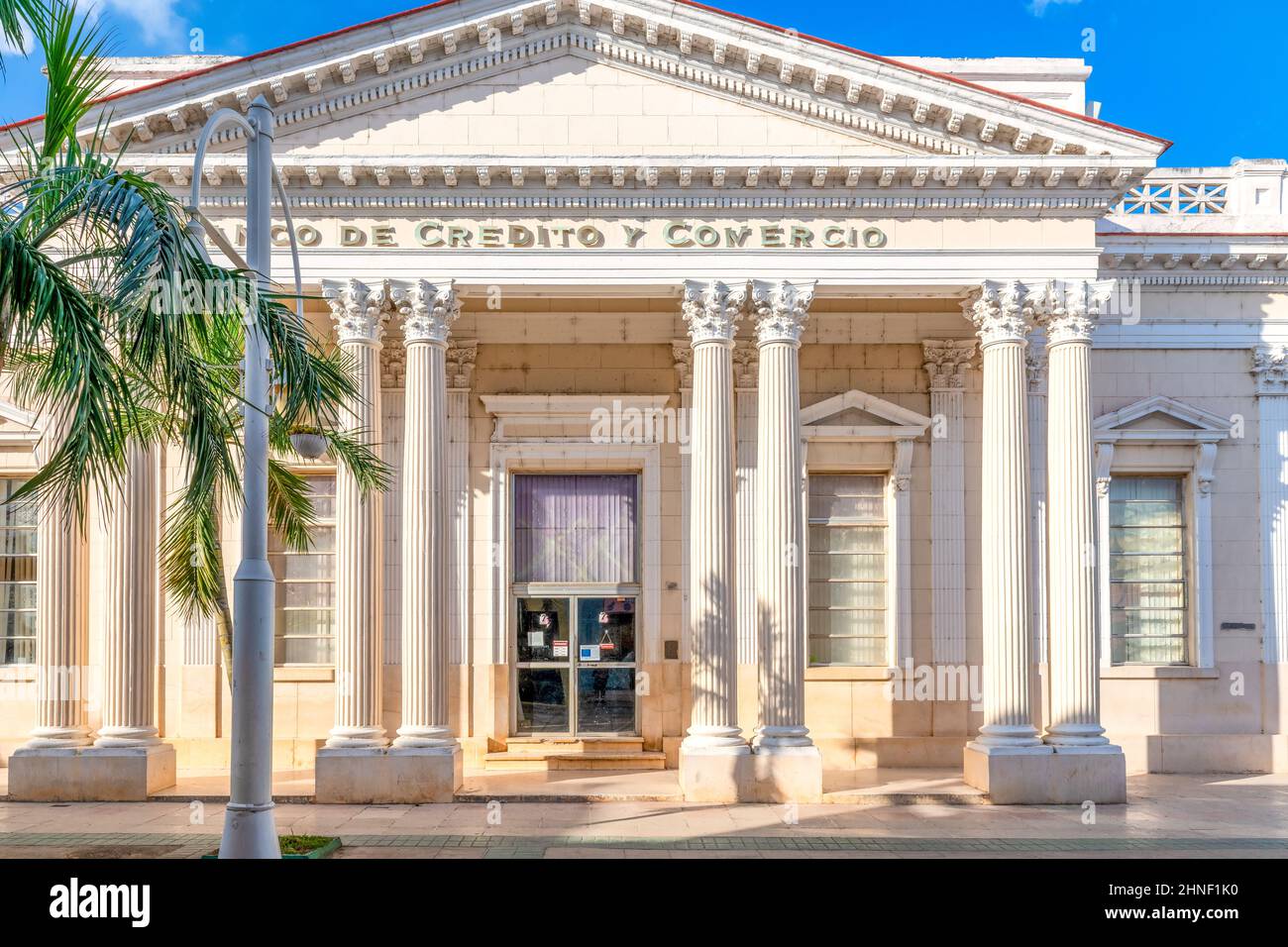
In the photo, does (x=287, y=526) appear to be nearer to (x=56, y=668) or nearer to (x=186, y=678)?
(x=56, y=668)

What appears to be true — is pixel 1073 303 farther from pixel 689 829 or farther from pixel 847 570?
pixel 689 829

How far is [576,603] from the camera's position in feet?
71.7

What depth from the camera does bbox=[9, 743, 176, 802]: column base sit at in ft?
58.0

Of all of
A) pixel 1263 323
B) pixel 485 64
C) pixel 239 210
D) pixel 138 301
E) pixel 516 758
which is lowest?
pixel 516 758

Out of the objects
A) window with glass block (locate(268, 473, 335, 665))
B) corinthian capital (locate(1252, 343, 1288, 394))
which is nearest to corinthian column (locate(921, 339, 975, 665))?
corinthian capital (locate(1252, 343, 1288, 394))

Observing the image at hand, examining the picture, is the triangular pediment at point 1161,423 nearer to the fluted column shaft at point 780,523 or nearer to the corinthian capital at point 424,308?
the fluted column shaft at point 780,523

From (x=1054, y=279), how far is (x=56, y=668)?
15.9 meters

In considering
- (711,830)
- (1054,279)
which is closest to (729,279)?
(1054,279)

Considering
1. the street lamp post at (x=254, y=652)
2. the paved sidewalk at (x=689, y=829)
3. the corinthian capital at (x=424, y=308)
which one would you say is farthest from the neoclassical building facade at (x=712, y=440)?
the street lamp post at (x=254, y=652)

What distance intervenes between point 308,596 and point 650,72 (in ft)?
35.0

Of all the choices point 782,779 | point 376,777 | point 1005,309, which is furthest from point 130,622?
point 1005,309

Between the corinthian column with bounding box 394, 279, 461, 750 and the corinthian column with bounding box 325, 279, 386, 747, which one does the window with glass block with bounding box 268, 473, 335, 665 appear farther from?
the corinthian column with bounding box 394, 279, 461, 750

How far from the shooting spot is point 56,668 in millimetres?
17828

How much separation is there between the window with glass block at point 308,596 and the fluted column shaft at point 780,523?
313 inches
